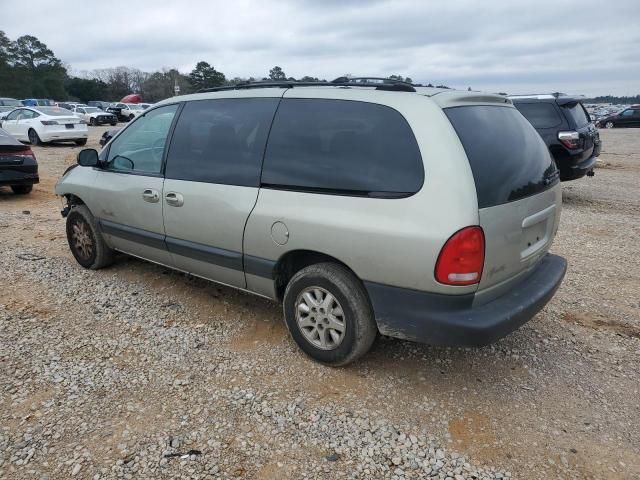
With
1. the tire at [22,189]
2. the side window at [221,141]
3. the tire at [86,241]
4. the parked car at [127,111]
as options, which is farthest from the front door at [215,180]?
the parked car at [127,111]

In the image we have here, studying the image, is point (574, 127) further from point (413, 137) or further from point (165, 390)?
point (165, 390)

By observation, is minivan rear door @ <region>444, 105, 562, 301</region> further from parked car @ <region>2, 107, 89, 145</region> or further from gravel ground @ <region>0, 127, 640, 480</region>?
parked car @ <region>2, 107, 89, 145</region>

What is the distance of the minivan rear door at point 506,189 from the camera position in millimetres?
2531

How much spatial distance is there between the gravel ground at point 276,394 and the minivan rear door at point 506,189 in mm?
765

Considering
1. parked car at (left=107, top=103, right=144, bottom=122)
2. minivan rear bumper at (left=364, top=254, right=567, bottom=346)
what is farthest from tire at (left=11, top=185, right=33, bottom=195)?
parked car at (left=107, top=103, right=144, bottom=122)

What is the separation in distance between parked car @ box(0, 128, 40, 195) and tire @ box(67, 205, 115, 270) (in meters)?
4.30

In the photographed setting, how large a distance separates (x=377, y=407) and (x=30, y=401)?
81.7 inches

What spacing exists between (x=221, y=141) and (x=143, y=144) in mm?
1083

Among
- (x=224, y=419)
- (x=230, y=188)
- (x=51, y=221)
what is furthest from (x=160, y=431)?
(x=51, y=221)

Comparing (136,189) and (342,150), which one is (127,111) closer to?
(136,189)

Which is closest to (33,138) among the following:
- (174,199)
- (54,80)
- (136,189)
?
(136,189)

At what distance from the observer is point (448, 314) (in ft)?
8.26

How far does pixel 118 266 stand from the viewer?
4965 mm

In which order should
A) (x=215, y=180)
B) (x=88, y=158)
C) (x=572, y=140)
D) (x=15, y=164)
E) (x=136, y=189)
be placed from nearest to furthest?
(x=215, y=180), (x=136, y=189), (x=88, y=158), (x=572, y=140), (x=15, y=164)
